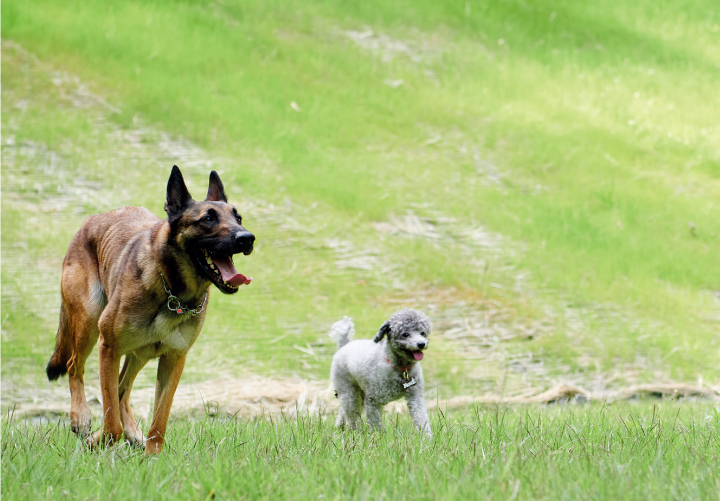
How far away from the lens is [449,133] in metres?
13.8

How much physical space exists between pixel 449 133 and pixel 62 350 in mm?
9209

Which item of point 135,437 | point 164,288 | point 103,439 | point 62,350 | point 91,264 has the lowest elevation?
point 135,437

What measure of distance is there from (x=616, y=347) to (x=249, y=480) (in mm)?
7813

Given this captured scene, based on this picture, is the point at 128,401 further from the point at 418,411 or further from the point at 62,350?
the point at 418,411

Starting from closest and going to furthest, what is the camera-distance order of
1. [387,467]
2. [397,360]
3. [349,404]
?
1. [387,467]
2. [397,360]
3. [349,404]

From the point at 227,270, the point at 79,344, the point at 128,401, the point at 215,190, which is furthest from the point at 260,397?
the point at 227,270

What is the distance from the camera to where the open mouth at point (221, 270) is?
494cm

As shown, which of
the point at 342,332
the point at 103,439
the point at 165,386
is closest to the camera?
the point at 103,439

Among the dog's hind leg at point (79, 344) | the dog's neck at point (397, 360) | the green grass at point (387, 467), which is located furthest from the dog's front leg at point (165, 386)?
the dog's neck at point (397, 360)

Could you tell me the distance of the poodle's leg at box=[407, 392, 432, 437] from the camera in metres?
5.64

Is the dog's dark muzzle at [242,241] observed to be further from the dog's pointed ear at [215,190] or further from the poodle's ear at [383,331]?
the poodle's ear at [383,331]

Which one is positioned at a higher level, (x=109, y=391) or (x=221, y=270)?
(x=221, y=270)

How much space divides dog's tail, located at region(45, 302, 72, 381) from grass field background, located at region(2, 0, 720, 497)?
2.26 meters

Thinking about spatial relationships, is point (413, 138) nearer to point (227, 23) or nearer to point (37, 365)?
point (227, 23)
